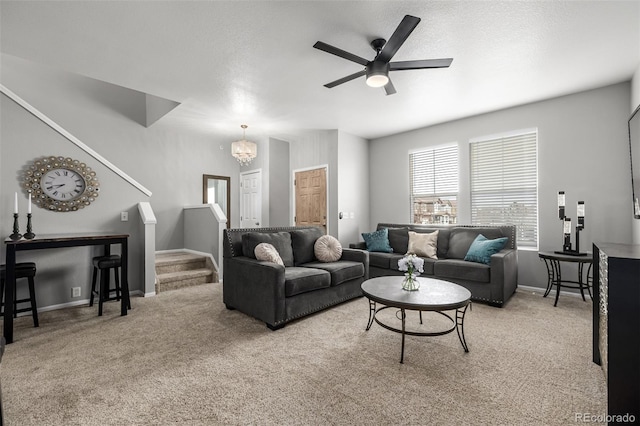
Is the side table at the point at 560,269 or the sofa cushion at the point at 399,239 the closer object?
the side table at the point at 560,269

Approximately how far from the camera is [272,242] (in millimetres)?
3574

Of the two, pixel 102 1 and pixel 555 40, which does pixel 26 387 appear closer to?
pixel 102 1

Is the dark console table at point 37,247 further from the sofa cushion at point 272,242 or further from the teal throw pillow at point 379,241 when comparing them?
the teal throw pillow at point 379,241

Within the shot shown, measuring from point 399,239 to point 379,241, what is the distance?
0.34 m

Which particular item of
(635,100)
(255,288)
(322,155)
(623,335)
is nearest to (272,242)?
(255,288)

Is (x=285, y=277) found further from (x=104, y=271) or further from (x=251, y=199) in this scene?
(x=251, y=199)

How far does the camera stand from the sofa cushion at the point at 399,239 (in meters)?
4.77

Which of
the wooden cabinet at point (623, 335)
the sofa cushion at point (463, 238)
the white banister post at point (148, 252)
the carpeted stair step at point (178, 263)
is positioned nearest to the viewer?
the wooden cabinet at point (623, 335)

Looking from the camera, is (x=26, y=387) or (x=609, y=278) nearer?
(x=609, y=278)

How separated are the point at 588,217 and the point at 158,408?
16.6 feet

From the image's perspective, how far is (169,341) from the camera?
262 cm

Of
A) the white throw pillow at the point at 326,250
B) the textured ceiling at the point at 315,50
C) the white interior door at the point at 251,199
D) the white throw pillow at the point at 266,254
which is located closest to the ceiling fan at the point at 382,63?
the textured ceiling at the point at 315,50

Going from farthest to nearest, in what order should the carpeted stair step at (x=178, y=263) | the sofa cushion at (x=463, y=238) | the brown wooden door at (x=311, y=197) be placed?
1. the brown wooden door at (x=311, y=197)
2. the carpeted stair step at (x=178, y=263)
3. the sofa cushion at (x=463, y=238)

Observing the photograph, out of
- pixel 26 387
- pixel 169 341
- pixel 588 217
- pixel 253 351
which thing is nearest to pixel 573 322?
pixel 588 217
